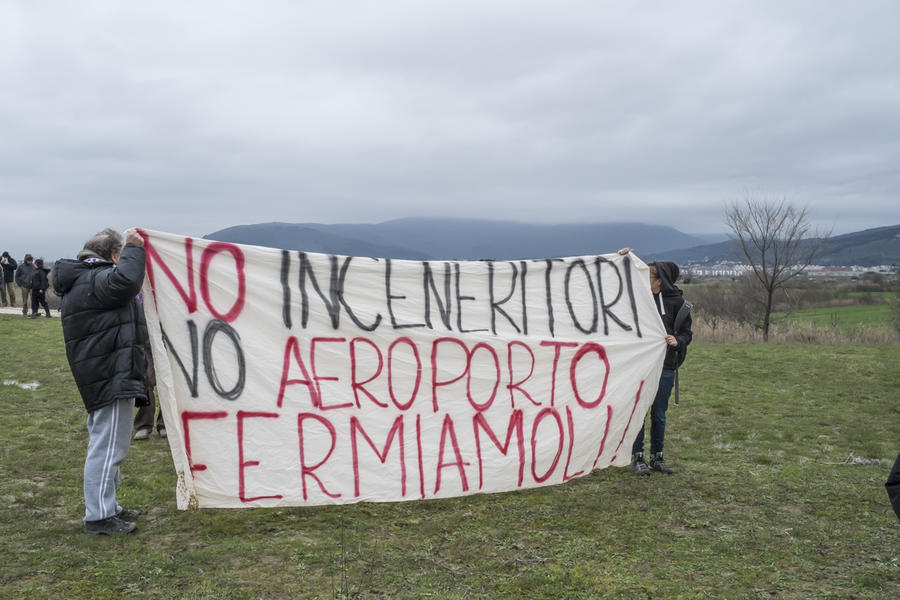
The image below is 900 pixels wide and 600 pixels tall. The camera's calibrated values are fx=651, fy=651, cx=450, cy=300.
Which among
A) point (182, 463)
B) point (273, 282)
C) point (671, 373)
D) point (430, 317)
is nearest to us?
point (182, 463)

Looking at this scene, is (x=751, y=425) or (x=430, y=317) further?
(x=751, y=425)

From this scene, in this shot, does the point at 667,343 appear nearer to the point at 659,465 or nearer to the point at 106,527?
the point at 659,465

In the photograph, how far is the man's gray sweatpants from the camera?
4.63m

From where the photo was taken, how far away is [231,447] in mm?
4879

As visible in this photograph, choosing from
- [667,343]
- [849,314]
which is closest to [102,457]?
[667,343]

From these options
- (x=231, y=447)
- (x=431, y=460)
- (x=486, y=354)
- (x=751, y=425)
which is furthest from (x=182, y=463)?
(x=751, y=425)

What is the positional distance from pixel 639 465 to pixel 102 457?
15.6ft

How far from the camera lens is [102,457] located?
15.2 ft

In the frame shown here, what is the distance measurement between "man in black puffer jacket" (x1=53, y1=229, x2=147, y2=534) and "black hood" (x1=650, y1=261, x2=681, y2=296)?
182 inches

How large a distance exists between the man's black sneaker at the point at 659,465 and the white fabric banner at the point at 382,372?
17.9 inches

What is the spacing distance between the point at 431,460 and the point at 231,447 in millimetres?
1573

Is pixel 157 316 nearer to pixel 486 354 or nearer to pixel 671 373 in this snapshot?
pixel 486 354

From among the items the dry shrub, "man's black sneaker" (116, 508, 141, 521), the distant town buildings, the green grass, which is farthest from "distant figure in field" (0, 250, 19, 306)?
the green grass

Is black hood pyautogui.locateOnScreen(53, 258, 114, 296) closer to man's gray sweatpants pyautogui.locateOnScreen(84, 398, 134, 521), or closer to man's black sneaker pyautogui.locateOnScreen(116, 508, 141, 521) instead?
man's gray sweatpants pyautogui.locateOnScreen(84, 398, 134, 521)
